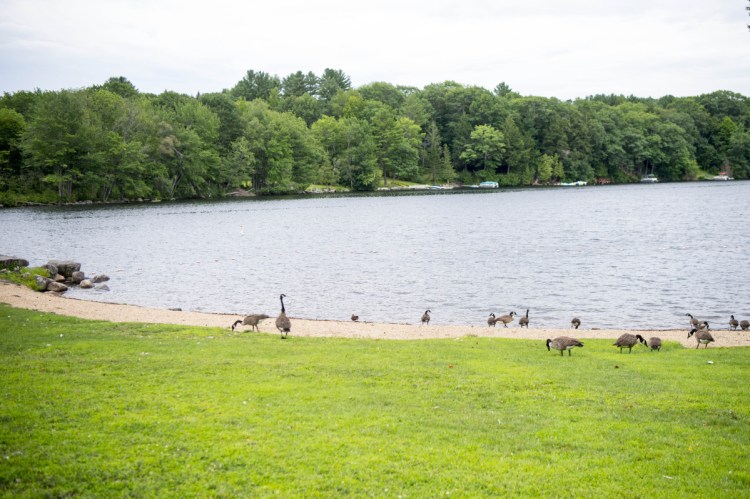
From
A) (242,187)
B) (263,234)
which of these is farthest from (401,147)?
(263,234)

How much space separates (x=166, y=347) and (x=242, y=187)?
143 meters

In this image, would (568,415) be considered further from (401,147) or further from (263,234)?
(401,147)

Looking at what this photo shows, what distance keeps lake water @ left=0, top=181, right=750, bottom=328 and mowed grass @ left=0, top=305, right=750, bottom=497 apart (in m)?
15.4

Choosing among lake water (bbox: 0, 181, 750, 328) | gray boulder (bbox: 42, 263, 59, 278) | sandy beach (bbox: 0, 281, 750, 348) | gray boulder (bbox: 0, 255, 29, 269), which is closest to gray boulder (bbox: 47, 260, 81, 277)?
gray boulder (bbox: 42, 263, 59, 278)

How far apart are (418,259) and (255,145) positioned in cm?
10057

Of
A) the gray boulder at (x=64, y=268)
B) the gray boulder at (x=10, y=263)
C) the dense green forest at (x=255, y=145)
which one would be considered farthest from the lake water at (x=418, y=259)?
the dense green forest at (x=255, y=145)

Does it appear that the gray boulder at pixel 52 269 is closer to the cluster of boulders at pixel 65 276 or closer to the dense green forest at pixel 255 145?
the cluster of boulders at pixel 65 276

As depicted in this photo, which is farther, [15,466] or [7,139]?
[7,139]

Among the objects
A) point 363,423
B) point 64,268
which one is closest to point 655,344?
point 363,423

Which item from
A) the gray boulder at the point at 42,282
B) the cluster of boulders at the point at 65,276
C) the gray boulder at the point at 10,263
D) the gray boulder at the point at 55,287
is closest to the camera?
the gray boulder at the point at 42,282

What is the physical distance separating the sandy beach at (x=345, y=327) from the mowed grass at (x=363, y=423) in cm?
612

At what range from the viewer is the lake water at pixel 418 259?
3616cm

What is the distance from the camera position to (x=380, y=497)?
9.59 metres

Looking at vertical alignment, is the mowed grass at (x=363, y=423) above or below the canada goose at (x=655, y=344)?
above
